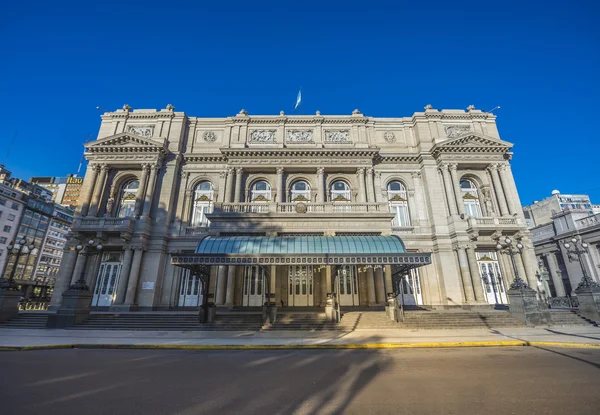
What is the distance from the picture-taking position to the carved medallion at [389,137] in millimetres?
27969

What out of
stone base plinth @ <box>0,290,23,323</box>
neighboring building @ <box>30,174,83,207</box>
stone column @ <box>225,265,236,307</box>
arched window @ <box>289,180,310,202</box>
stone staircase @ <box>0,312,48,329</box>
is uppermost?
neighboring building @ <box>30,174,83,207</box>

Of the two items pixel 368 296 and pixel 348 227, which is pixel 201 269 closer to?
pixel 348 227

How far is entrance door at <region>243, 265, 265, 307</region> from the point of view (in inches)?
866

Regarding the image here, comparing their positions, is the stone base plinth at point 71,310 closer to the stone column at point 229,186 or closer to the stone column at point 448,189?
the stone column at point 229,186

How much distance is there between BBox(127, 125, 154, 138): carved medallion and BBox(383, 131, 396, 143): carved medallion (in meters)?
23.8

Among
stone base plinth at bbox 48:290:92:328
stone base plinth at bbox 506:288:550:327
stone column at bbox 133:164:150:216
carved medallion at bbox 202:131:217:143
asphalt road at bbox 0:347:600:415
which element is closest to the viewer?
asphalt road at bbox 0:347:600:415

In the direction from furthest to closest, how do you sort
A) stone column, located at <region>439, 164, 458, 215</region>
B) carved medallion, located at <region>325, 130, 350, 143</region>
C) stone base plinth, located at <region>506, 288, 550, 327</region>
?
carved medallion, located at <region>325, 130, 350, 143</region> < stone column, located at <region>439, 164, 458, 215</region> < stone base plinth, located at <region>506, 288, 550, 327</region>

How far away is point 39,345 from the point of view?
10430 mm

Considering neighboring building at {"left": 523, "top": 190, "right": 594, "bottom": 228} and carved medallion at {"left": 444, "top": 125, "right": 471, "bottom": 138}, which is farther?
neighboring building at {"left": 523, "top": 190, "right": 594, "bottom": 228}

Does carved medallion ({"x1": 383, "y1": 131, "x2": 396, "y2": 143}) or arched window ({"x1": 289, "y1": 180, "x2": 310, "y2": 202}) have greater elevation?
carved medallion ({"x1": 383, "y1": 131, "x2": 396, "y2": 143})

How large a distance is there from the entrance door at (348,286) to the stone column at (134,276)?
1640 centimetres

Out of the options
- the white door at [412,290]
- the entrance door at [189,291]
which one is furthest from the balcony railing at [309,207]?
the entrance door at [189,291]

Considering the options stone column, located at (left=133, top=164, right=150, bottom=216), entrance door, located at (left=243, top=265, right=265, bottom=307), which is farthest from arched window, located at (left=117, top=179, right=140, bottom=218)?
entrance door, located at (left=243, top=265, right=265, bottom=307)

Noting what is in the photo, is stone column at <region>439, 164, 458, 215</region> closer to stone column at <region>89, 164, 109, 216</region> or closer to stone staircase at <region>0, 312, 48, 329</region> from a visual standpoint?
stone staircase at <region>0, 312, 48, 329</region>
